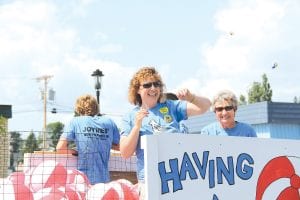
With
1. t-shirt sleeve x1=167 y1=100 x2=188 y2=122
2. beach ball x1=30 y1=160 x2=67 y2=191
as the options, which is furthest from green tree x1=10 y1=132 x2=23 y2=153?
t-shirt sleeve x1=167 y1=100 x2=188 y2=122

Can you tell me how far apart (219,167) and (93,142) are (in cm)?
196

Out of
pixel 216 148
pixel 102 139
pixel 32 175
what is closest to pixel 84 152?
pixel 102 139

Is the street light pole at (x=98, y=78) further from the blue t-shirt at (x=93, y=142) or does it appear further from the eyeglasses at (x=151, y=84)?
the eyeglasses at (x=151, y=84)

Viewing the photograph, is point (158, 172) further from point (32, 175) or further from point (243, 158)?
point (32, 175)

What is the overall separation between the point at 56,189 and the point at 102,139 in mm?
1529

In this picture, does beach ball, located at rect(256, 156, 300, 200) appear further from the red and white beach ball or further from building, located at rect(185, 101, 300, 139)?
building, located at rect(185, 101, 300, 139)

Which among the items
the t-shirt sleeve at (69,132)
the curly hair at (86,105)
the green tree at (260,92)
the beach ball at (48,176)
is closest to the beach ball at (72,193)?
the beach ball at (48,176)

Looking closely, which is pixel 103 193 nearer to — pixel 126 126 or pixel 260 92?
pixel 126 126

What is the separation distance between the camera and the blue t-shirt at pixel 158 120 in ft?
15.4

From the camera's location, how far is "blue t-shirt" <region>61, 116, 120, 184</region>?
580 cm

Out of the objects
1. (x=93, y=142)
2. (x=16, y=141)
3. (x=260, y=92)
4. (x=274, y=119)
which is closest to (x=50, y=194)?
(x=16, y=141)

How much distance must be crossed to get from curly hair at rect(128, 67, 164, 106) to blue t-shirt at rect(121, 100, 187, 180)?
109 mm

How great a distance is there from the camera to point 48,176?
15.7ft

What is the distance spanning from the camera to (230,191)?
4.32 meters
